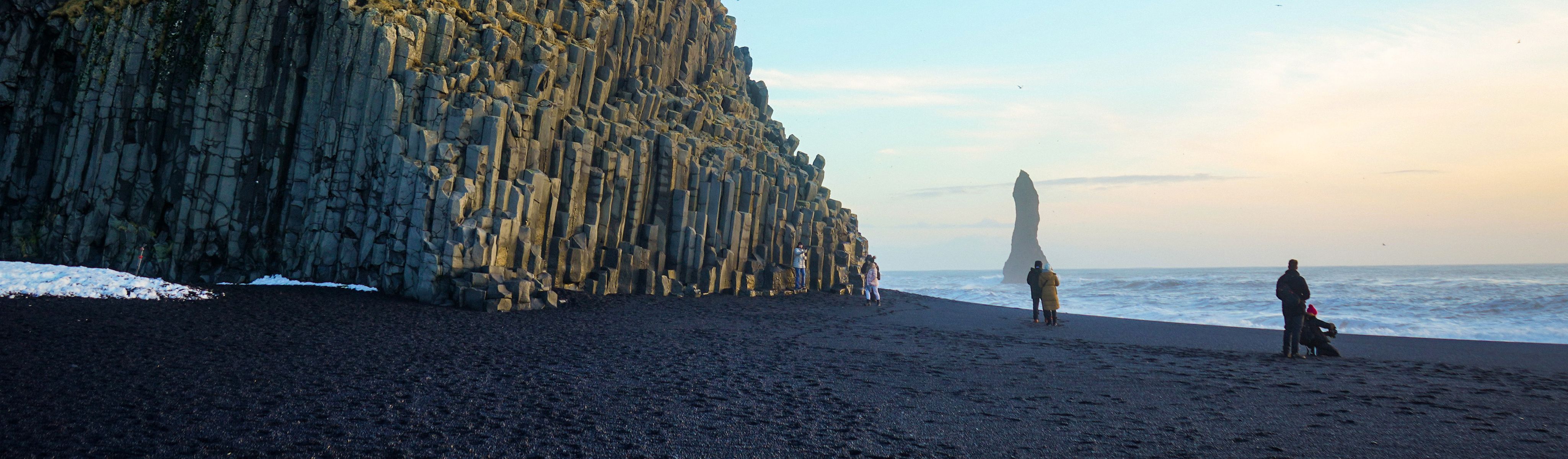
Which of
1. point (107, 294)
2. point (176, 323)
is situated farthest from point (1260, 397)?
point (107, 294)

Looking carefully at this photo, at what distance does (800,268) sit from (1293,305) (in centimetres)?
1961

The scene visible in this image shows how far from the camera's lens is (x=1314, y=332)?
15055mm

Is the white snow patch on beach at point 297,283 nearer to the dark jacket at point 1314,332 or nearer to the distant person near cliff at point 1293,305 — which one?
the distant person near cliff at point 1293,305

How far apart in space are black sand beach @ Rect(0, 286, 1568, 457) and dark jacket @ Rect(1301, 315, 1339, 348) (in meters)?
0.53

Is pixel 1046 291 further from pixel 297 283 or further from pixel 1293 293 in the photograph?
pixel 297 283

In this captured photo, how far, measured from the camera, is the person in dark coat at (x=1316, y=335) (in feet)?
49.2

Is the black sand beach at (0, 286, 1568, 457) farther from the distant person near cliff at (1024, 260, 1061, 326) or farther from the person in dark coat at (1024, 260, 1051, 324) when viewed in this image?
the person in dark coat at (1024, 260, 1051, 324)

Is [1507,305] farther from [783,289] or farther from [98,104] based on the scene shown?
[98,104]

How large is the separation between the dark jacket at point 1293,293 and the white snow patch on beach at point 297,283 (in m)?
20.7

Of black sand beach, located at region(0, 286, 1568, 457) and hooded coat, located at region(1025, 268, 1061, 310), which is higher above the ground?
hooded coat, located at region(1025, 268, 1061, 310)

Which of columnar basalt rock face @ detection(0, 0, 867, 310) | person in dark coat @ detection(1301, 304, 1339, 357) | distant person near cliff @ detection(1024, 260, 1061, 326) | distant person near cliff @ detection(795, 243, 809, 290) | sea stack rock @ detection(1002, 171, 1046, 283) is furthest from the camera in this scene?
sea stack rock @ detection(1002, 171, 1046, 283)

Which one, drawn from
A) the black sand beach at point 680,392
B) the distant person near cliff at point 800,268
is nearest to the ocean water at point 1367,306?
the black sand beach at point 680,392

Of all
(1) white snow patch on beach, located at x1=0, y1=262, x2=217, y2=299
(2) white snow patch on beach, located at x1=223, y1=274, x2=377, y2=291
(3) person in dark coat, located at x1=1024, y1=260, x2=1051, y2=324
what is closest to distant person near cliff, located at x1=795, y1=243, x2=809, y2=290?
(3) person in dark coat, located at x1=1024, y1=260, x2=1051, y2=324

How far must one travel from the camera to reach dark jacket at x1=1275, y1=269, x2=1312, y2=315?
14.7 m
